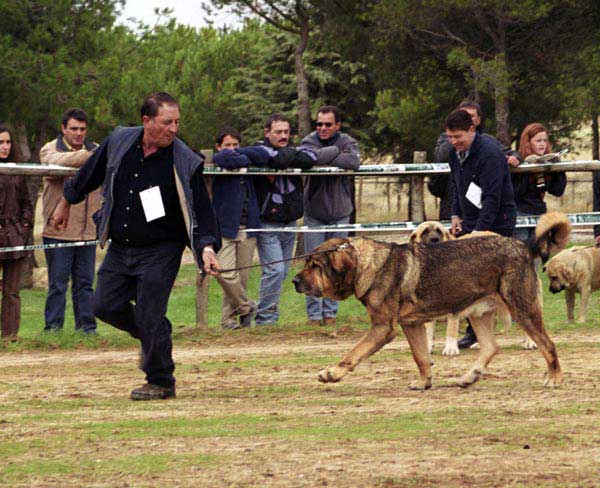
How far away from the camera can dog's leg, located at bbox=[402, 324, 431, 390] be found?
9.20 metres

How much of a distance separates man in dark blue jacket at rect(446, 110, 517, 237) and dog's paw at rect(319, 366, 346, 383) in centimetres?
247

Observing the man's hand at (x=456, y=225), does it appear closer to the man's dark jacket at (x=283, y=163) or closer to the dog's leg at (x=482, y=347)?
the dog's leg at (x=482, y=347)

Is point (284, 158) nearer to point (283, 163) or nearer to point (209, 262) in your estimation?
point (283, 163)

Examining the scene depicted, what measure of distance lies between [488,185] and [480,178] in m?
0.11

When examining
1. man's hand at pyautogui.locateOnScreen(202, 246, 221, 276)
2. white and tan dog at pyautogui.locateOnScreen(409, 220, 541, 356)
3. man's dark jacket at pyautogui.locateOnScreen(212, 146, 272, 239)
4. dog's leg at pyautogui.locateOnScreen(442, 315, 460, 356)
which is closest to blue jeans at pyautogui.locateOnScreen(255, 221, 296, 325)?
man's dark jacket at pyautogui.locateOnScreen(212, 146, 272, 239)


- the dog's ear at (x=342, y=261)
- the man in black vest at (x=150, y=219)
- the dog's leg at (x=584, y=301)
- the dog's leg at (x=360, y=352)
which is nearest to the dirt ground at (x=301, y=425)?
the dog's leg at (x=360, y=352)

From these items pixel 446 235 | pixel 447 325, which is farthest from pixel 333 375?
pixel 446 235

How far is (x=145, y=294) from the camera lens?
8664mm

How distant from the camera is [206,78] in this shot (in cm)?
3397

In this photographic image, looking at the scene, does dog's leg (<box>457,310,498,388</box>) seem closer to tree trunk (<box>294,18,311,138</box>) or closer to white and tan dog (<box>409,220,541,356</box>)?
white and tan dog (<box>409,220,541,356</box>)

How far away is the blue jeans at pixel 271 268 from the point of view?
44.0ft

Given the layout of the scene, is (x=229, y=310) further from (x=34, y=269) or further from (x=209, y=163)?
(x=34, y=269)

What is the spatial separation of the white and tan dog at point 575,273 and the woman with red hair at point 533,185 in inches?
97.8

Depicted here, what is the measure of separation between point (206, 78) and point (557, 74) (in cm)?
974
